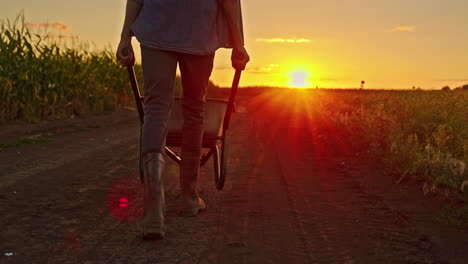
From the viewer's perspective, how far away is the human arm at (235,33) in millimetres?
3602

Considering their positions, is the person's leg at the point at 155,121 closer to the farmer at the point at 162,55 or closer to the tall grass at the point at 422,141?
the farmer at the point at 162,55

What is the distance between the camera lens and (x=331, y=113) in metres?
14.8

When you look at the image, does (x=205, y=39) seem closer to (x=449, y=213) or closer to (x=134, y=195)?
(x=134, y=195)

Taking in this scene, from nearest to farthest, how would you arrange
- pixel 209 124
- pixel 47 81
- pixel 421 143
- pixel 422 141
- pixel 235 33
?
pixel 235 33 → pixel 209 124 → pixel 421 143 → pixel 422 141 → pixel 47 81

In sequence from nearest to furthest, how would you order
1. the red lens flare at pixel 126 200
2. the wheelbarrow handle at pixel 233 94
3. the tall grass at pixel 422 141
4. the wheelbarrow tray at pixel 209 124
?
the wheelbarrow handle at pixel 233 94 → the red lens flare at pixel 126 200 → the wheelbarrow tray at pixel 209 124 → the tall grass at pixel 422 141

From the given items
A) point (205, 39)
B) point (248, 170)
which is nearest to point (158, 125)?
point (205, 39)

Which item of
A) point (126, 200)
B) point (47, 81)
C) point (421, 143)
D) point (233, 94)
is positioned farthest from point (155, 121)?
point (47, 81)

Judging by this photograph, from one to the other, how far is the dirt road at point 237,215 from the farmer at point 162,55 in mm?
330

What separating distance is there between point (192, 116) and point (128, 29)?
2.29ft

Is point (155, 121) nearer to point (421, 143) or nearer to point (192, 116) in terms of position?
point (192, 116)

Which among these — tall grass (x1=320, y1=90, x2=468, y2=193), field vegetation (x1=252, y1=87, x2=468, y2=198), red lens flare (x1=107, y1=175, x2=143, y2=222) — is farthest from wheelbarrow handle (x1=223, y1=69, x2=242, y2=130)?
Result: tall grass (x1=320, y1=90, x2=468, y2=193)

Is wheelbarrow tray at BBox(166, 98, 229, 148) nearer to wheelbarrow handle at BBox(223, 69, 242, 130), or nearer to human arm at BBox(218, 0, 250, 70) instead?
wheelbarrow handle at BBox(223, 69, 242, 130)

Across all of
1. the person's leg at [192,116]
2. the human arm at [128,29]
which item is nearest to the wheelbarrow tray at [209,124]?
the person's leg at [192,116]

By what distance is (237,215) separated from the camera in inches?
159
